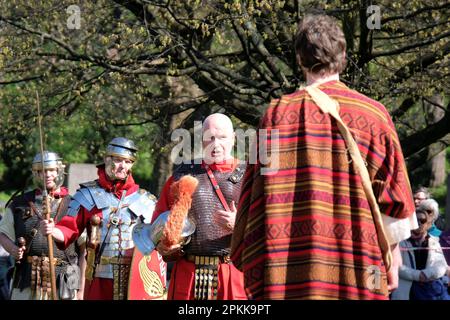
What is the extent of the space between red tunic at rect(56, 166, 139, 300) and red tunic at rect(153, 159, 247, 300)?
4.67ft

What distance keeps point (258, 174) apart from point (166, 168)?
478 inches

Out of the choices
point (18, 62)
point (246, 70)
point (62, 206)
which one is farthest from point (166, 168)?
point (62, 206)

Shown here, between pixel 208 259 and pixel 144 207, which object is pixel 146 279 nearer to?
pixel 144 207

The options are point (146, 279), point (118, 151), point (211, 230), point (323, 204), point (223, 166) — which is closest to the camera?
point (323, 204)

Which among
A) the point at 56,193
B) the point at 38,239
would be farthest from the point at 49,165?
the point at 38,239

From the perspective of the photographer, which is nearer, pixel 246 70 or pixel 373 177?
pixel 373 177

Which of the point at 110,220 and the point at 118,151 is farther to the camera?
the point at 118,151

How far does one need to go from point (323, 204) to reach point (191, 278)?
2170 millimetres

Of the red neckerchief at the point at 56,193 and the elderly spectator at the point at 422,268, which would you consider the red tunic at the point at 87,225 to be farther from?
the elderly spectator at the point at 422,268

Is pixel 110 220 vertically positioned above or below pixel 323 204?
above

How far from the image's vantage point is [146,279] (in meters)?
8.04

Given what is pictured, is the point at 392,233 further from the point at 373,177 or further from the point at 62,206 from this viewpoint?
the point at 62,206

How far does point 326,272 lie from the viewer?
14.5ft

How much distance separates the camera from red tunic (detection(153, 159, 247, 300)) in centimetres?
640
